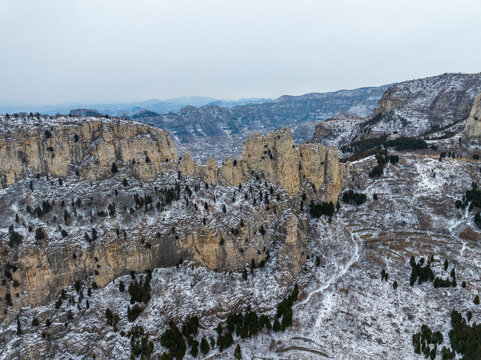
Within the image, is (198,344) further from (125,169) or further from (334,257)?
(125,169)

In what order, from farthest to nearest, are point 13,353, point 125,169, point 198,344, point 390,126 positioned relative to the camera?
1. point 390,126
2. point 125,169
3. point 198,344
4. point 13,353

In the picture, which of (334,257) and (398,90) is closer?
(334,257)

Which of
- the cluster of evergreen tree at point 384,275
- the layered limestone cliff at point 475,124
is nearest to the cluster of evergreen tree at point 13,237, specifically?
the cluster of evergreen tree at point 384,275

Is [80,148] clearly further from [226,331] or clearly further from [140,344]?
[226,331]

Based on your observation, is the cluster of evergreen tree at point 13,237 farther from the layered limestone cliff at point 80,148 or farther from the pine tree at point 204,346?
the pine tree at point 204,346

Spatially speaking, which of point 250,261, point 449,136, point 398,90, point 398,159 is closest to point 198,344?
point 250,261

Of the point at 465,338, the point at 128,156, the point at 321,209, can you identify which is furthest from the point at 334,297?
the point at 128,156
